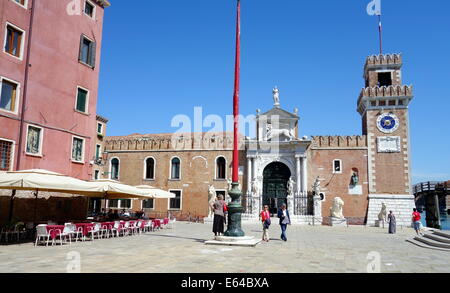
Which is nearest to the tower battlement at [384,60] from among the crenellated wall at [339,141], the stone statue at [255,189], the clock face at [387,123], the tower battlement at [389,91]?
the tower battlement at [389,91]

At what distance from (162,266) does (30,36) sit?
12.8 m

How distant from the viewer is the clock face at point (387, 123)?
96.2 ft

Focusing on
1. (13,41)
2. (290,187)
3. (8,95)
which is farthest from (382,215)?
(13,41)

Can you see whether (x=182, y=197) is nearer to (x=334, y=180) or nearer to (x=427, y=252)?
(x=334, y=180)

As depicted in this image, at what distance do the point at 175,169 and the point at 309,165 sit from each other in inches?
456

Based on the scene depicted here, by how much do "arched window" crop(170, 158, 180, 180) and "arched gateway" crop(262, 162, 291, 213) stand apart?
768 centimetres

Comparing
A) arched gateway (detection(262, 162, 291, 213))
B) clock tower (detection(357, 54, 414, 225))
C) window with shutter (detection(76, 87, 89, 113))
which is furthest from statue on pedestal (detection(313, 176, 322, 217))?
window with shutter (detection(76, 87, 89, 113))

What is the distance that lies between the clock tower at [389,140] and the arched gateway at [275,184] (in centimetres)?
652

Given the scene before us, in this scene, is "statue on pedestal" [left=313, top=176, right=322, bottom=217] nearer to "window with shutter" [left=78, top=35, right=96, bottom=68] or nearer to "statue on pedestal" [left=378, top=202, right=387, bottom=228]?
"statue on pedestal" [left=378, top=202, right=387, bottom=228]

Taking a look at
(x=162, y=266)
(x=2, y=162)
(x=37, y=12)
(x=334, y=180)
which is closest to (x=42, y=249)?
(x=162, y=266)

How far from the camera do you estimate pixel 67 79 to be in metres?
17.5

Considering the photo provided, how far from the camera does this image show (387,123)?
29.5 m

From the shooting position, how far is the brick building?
1120 inches
